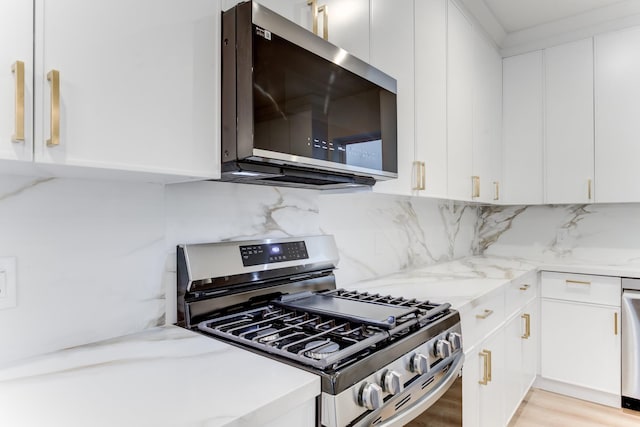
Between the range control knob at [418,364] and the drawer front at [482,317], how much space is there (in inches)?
17.8

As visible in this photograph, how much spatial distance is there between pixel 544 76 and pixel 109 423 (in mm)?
3393

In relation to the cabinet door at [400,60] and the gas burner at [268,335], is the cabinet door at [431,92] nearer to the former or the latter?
the cabinet door at [400,60]

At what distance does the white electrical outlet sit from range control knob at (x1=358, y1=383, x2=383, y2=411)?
2.79ft

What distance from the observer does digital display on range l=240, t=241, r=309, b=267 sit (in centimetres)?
139

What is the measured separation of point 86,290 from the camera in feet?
3.48

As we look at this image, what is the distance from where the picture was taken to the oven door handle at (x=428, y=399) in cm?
103

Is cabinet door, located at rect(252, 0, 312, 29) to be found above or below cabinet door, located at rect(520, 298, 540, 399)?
above

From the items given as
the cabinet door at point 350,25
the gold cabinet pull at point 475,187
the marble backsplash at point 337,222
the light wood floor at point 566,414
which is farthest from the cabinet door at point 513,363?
the cabinet door at point 350,25

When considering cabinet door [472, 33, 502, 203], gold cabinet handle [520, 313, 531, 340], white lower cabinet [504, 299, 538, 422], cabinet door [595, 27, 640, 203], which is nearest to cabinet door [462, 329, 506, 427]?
white lower cabinet [504, 299, 538, 422]

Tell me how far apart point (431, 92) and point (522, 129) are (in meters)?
1.46

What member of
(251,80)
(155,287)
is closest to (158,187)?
(155,287)

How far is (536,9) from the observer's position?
2670mm

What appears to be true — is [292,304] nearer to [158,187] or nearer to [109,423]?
[158,187]

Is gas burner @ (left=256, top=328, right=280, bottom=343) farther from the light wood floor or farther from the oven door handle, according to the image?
the light wood floor
